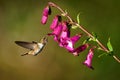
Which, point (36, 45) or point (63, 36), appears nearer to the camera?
point (63, 36)

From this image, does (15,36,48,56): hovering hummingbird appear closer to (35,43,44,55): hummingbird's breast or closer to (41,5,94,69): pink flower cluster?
(35,43,44,55): hummingbird's breast

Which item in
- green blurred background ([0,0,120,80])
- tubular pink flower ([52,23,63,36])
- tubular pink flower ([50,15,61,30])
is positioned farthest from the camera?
green blurred background ([0,0,120,80])

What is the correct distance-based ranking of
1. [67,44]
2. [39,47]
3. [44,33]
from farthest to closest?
[44,33] → [39,47] → [67,44]

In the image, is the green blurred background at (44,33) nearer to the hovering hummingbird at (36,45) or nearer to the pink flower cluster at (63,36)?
the hovering hummingbird at (36,45)

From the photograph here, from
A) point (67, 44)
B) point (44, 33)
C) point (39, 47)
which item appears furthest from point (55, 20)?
point (44, 33)

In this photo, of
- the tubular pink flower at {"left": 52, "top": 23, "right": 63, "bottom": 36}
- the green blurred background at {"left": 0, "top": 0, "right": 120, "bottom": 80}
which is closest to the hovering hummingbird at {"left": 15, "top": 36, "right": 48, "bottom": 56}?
the tubular pink flower at {"left": 52, "top": 23, "right": 63, "bottom": 36}

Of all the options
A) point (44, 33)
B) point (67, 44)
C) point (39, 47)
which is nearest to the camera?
point (67, 44)

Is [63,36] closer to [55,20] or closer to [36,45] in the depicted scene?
[55,20]

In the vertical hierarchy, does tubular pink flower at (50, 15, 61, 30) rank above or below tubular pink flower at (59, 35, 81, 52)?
above
